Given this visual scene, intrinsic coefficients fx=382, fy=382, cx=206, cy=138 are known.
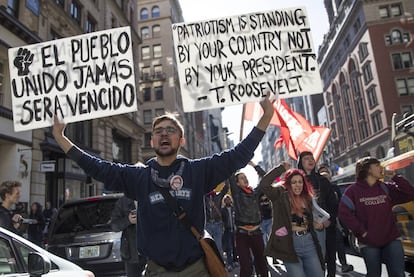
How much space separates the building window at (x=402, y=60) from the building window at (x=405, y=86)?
1.57 meters

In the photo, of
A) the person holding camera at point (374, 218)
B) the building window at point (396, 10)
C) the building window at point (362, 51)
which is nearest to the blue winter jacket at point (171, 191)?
the person holding camera at point (374, 218)

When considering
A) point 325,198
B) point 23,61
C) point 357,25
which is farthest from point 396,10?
point 23,61

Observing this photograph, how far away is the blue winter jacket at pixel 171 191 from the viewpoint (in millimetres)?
2428

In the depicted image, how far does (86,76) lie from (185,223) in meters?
2.56

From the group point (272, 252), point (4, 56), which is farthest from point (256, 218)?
point (4, 56)

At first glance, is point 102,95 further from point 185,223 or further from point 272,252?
point 272,252

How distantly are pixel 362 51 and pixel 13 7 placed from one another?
44.5 m

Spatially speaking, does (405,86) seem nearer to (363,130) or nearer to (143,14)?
(363,130)

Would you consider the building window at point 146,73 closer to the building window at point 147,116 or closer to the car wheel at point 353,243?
the building window at point 147,116

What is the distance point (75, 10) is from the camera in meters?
22.4

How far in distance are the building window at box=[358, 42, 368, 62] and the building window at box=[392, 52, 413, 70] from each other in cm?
344

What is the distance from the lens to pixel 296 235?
14.5ft

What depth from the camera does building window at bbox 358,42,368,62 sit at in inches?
1906

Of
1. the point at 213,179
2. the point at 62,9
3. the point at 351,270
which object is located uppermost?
the point at 62,9
